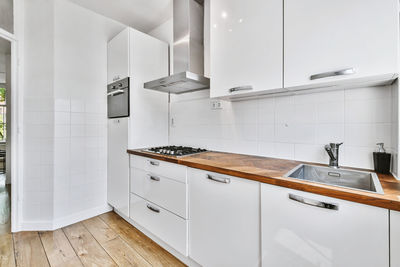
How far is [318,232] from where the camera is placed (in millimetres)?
874

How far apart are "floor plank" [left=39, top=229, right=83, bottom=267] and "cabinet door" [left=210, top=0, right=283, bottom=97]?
1.88 meters

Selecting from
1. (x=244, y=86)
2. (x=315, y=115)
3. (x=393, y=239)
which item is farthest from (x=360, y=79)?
(x=393, y=239)

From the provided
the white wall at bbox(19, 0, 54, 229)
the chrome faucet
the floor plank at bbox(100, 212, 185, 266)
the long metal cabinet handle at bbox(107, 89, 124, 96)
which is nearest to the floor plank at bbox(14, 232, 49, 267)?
the white wall at bbox(19, 0, 54, 229)

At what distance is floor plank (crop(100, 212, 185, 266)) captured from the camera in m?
1.60

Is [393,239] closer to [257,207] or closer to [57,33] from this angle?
[257,207]

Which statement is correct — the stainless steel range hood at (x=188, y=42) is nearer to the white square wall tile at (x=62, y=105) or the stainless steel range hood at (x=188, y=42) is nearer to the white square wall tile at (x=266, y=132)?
the white square wall tile at (x=266, y=132)

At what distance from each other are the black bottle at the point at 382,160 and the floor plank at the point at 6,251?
9.17ft

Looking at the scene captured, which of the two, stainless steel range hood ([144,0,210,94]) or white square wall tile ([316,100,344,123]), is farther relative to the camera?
stainless steel range hood ([144,0,210,94])

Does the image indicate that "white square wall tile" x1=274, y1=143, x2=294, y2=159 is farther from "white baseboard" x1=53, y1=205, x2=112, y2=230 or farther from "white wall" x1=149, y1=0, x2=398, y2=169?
"white baseboard" x1=53, y1=205, x2=112, y2=230

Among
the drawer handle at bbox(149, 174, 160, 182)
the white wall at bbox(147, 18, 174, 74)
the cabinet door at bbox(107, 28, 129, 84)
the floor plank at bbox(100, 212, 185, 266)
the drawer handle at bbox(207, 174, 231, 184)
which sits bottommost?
the floor plank at bbox(100, 212, 185, 266)

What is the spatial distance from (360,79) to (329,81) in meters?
0.15

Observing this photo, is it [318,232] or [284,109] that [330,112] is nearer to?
[284,109]

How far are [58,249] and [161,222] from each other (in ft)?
3.28

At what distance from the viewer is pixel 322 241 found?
2.83 feet
